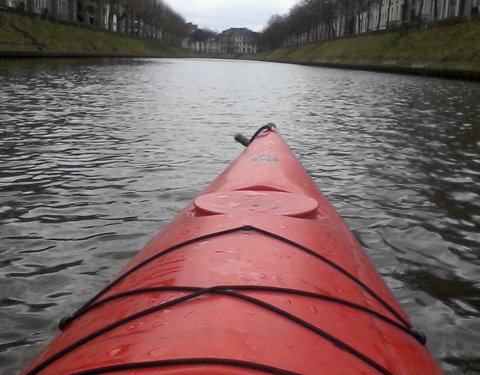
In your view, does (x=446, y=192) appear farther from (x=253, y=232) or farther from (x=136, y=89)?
(x=136, y=89)

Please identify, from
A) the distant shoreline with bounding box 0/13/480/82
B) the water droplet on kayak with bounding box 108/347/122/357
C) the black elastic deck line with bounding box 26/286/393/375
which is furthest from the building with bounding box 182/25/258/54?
the water droplet on kayak with bounding box 108/347/122/357

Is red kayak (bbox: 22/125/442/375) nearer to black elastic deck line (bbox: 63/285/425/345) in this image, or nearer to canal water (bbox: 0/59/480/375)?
black elastic deck line (bbox: 63/285/425/345)

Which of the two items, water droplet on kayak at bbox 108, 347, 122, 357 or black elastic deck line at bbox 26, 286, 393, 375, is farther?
black elastic deck line at bbox 26, 286, 393, 375

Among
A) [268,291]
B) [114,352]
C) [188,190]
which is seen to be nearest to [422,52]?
[188,190]

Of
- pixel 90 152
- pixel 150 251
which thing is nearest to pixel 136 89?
pixel 90 152

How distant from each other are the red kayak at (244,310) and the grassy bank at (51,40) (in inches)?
1228

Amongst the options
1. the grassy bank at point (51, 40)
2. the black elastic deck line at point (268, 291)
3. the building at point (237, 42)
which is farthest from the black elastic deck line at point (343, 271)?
the building at point (237, 42)

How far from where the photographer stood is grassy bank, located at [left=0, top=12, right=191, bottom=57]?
34103 mm

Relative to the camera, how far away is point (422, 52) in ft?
116

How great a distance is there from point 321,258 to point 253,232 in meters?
0.39

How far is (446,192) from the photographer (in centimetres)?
707

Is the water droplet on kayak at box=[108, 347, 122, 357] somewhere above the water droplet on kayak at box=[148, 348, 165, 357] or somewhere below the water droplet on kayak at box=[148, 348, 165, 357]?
below

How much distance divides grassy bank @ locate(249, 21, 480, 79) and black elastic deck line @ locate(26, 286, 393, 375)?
2648cm

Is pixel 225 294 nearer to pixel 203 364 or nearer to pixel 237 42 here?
pixel 203 364
